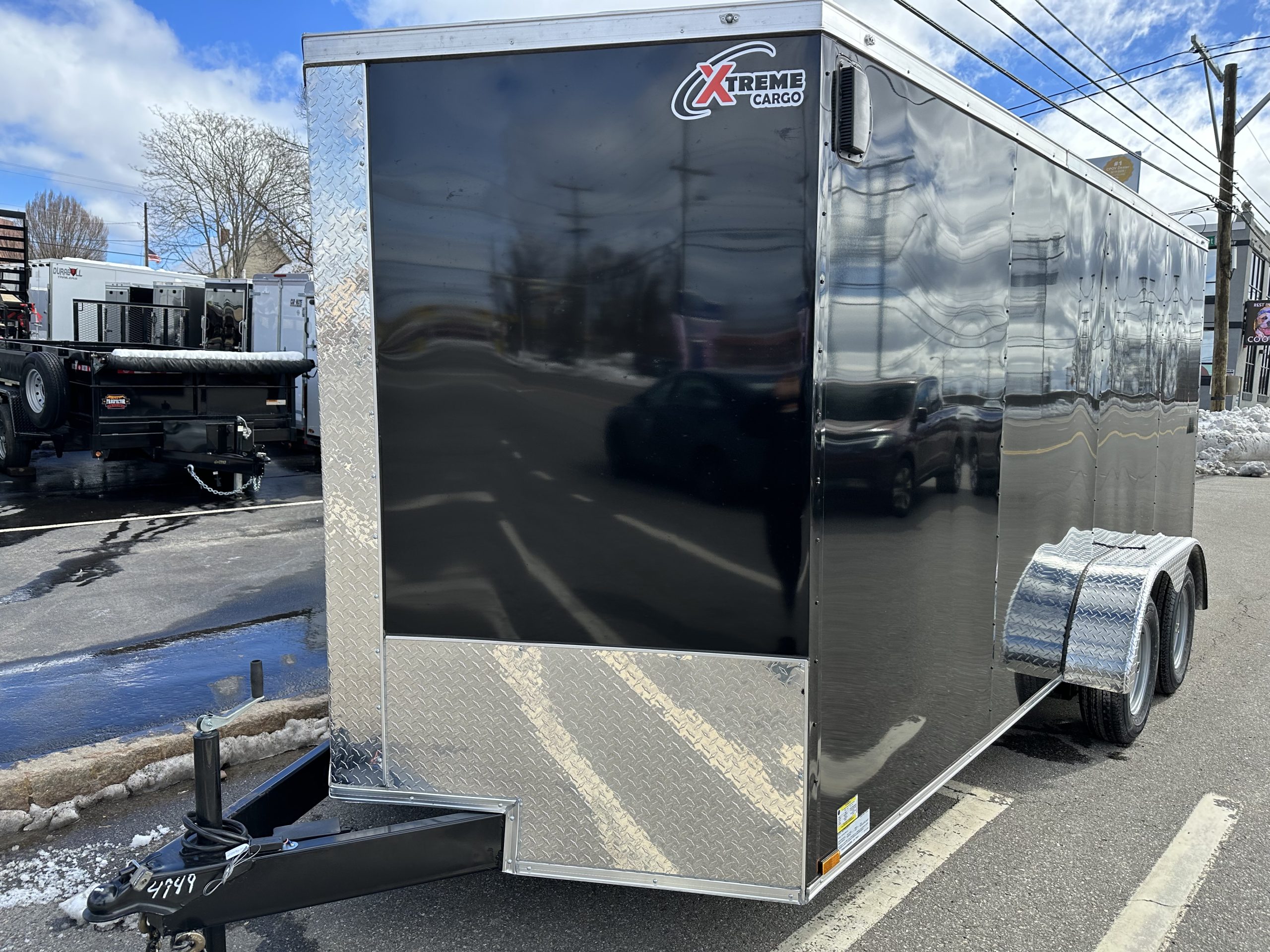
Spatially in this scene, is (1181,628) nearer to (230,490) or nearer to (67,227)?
(230,490)

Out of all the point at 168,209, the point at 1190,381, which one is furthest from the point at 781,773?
the point at 168,209

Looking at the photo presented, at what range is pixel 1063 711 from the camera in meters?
5.48

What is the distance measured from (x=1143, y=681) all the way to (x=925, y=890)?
236 centimetres

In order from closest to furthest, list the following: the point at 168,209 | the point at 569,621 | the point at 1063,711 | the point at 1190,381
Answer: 1. the point at 569,621
2. the point at 1063,711
3. the point at 1190,381
4. the point at 168,209

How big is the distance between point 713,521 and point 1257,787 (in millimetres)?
3461

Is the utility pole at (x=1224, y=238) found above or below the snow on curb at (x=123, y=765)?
above

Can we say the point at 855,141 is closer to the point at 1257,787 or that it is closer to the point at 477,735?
the point at 477,735

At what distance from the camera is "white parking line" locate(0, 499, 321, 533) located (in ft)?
31.6

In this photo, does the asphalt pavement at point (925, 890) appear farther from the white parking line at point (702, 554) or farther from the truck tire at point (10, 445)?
the truck tire at point (10, 445)

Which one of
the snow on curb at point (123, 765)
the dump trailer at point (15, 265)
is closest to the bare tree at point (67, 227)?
the dump trailer at point (15, 265)

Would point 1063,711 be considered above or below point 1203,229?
below

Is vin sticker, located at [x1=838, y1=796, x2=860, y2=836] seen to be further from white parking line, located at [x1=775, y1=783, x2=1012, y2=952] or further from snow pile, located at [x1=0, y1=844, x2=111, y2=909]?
snow pile, located at [x1=0, y1=844, x2=111, y2=909]

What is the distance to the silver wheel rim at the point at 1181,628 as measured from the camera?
553 centimetres

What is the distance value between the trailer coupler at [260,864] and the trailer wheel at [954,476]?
1.88m
